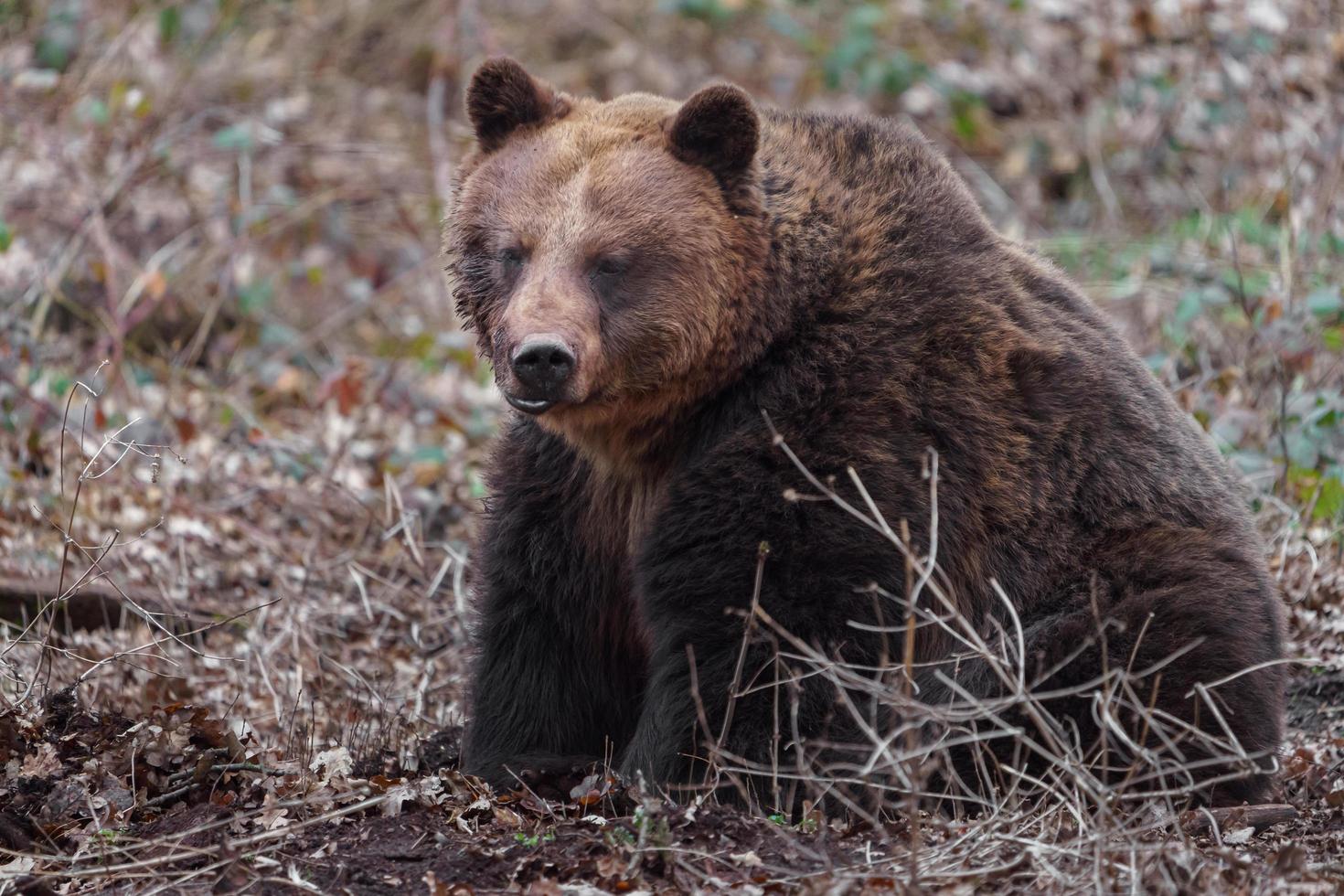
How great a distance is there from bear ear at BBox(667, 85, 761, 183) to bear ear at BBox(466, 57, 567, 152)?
471 millimetres

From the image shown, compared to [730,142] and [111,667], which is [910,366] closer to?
[730,142]

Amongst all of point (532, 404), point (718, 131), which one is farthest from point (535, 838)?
point (718, 131)

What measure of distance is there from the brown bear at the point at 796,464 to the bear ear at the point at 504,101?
11 mm

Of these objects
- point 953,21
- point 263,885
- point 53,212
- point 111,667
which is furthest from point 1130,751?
point 953,21

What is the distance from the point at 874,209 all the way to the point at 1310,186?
237 inches

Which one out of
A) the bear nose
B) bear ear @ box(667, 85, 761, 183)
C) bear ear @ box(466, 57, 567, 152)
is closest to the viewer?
Result: the bear nose

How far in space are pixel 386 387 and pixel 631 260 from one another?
473cm

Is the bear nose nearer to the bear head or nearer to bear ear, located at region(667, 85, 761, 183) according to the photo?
the bear head

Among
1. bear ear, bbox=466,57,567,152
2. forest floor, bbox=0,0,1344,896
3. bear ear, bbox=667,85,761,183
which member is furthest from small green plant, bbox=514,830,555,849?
bear ear, bbox=466,57,567,152

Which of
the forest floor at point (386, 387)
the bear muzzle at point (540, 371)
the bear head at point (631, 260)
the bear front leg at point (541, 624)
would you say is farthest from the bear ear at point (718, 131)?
the forest floor at point (386, 387)

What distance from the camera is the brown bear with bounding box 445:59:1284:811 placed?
4.43 metres

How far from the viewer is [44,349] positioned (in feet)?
28.2

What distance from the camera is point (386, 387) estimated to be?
9.11 metres

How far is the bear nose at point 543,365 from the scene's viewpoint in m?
4.37
